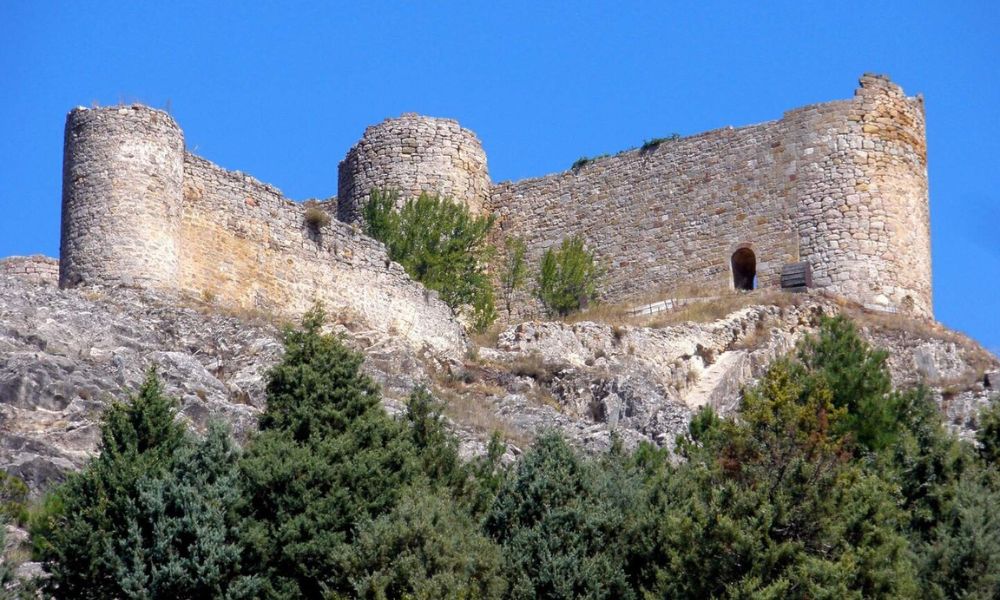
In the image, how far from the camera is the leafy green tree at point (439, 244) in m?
33.9

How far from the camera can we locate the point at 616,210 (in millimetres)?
37750

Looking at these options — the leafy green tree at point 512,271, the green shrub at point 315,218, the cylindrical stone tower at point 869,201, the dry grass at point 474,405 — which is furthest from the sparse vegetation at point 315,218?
the cylindrical stone tower at point 869,201

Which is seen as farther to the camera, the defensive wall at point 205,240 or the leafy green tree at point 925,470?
the defensive wall at point 205,240

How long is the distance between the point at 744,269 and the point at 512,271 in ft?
13.0

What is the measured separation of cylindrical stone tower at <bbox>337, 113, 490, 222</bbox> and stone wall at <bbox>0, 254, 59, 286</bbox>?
5.98 metres

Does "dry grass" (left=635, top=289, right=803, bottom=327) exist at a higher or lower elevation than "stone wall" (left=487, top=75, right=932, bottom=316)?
lower

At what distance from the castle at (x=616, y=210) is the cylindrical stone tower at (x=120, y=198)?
41 millimetres

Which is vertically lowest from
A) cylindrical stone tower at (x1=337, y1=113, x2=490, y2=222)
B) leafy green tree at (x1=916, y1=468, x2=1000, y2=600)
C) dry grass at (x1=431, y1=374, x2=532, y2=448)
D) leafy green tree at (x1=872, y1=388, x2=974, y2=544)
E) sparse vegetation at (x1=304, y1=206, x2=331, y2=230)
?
leafy green tree at (x1=916, y1=468, x2=1000, y2=600)

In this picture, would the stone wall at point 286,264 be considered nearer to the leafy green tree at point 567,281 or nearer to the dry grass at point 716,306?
the dry grass at point 716,306

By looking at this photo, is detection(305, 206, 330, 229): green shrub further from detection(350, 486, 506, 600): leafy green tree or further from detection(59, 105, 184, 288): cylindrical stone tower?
detection(350, 486, 506, 600): leafy green tree

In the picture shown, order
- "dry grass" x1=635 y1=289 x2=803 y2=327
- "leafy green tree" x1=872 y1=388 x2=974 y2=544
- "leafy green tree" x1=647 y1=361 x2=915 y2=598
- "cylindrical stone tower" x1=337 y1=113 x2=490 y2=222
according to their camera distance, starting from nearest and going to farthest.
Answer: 1. "leafy green tree" x1=647 y1=361 x2=915 y2=598
2. "leafy green tree" x1=872 y1=388 x2=974 y2=544
3. "dry grass" x1=635 y1=289 x2=803 y2=327
4. "cylindrical stone tower" x1=337 y1=113 x2=490 y2=222

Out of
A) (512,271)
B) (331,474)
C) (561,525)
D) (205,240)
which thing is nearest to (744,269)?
(512,271)

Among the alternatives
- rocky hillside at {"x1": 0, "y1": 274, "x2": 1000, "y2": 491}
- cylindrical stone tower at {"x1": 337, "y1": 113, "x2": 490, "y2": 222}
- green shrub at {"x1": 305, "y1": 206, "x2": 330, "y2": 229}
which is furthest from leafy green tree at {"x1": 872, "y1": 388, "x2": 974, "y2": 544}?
cylindrical stone tower at {"x1": 337, "y1": 113, "x2": 490, "y2": 222}

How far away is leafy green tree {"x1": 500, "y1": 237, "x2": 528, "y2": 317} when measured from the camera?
122 ft
